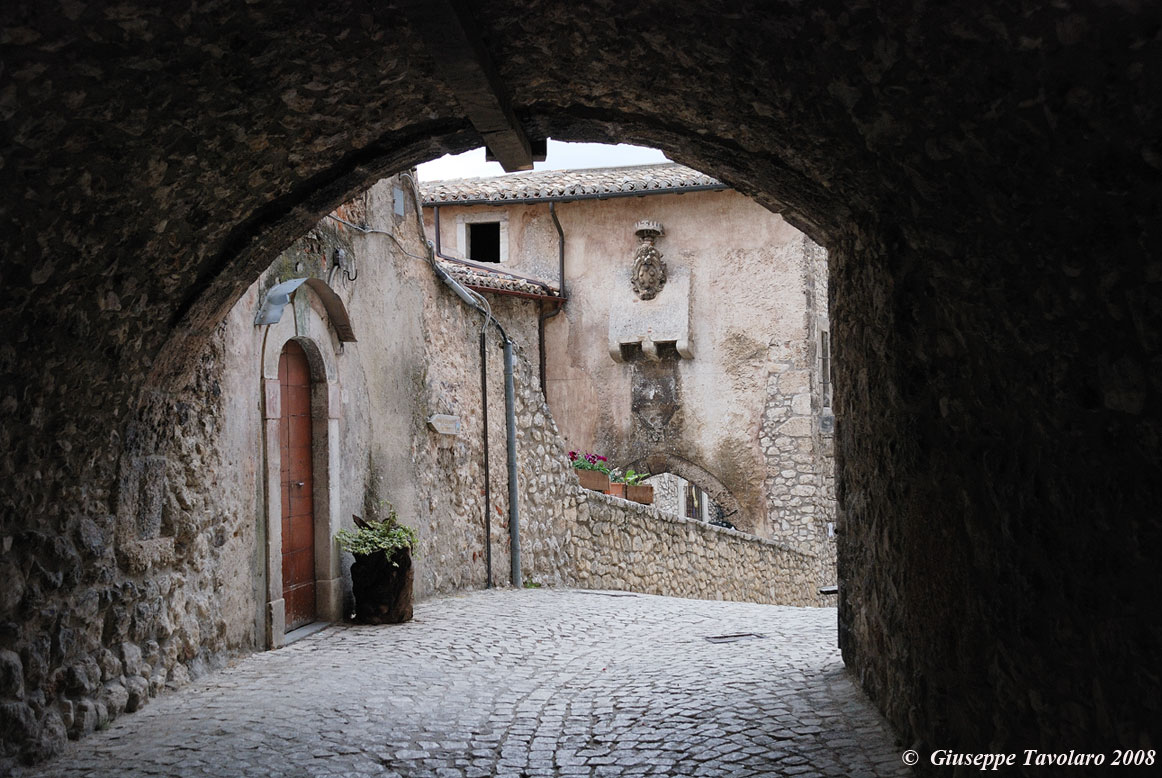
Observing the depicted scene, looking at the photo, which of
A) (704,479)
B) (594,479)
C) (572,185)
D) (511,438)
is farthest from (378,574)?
(572,185)

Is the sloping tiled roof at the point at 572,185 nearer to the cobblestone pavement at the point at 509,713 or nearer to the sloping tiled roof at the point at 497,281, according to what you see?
the sloping tiled roof at the point at 497,281

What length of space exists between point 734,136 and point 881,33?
163 centimetres

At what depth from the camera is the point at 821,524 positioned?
1750 centimetres

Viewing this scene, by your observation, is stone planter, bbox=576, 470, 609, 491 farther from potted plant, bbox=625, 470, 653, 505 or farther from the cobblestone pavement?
the cobblestone pavement

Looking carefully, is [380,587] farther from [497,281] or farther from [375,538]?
[497,281]

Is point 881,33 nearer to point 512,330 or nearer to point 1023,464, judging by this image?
point 1023,464

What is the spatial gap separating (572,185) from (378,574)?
1181 cm

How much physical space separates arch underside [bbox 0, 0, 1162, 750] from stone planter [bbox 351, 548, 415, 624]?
9.60 feet

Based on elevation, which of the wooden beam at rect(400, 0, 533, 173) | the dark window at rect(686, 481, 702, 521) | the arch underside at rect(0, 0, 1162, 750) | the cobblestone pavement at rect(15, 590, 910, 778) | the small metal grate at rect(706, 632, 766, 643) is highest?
the wooden beam at rect(400, 0, 533, 173)

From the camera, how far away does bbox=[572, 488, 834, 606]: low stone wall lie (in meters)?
12.5

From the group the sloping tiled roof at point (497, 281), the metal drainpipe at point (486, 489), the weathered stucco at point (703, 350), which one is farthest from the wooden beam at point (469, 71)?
the weathered stucco at point (703, 350)

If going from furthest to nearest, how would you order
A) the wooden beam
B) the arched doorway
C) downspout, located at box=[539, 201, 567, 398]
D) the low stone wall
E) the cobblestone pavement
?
downspout, located at box=[539, 201, 567, 398] → the low stone wall → the arched doorway → the cobblestone pavement → the wooden beam

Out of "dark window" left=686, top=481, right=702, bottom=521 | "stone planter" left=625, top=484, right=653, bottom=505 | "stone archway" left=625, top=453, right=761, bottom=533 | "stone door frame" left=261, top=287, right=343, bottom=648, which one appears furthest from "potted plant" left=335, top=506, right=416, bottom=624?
"dark window" left=686, top=481, right=702, bottom=521

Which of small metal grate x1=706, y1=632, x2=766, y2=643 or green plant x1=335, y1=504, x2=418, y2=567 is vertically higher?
green plant x1=335, y1=504, x2=418, y2=567
